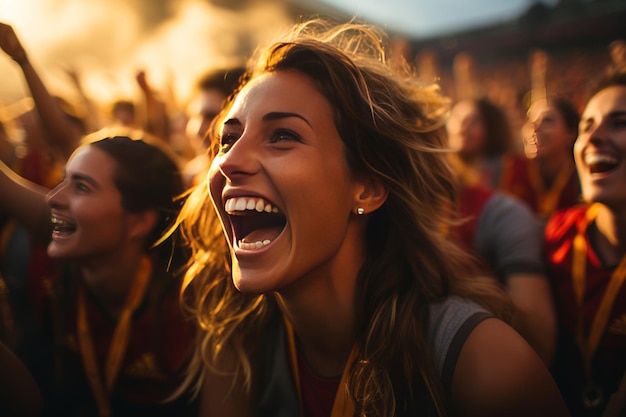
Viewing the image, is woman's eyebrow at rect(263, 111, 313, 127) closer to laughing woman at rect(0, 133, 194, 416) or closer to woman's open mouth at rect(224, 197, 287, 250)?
woman's open mouth at rect(224, 197, 287, 250)

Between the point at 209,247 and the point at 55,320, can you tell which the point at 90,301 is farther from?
the point at 209,247

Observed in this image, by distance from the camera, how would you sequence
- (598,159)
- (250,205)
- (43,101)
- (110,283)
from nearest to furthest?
A: (250,205), (598,159), (110,283), (43,101)

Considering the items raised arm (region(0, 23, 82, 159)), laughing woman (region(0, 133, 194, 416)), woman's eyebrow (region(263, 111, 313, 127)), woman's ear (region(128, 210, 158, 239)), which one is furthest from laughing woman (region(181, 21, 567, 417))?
raised arm (region(0, 23, 82, 159))

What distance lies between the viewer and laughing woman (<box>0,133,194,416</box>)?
7.84ft

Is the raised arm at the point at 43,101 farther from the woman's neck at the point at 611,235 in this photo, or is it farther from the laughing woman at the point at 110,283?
the woman's neck at the point at 611,235

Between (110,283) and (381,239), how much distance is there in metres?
1.48

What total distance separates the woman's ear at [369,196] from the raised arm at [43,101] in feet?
6.31

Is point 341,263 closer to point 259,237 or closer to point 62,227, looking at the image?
point 259,237

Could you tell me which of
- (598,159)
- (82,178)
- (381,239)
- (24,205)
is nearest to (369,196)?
(381,239)

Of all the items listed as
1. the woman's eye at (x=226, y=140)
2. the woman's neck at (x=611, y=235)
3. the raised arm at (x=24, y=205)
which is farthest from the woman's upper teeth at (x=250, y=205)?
the woman's neck at (x=611, y=235)

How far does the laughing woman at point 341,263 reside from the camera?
5.29 feet

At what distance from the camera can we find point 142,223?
8.71 feet

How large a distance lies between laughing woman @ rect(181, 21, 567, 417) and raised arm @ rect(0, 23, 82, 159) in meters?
1.23

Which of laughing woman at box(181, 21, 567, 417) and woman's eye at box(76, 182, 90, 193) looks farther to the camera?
woman's eye at box(76, 182, 90, 193)
